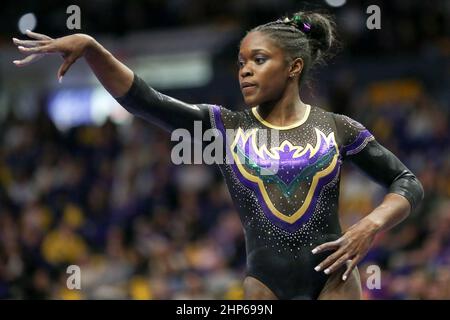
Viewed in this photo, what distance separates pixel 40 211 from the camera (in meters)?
10.2

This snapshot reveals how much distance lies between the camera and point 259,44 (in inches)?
152

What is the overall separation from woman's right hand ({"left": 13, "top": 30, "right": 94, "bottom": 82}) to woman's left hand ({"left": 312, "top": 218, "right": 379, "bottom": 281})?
1312mm

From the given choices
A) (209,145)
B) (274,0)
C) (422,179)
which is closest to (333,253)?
(209,145)

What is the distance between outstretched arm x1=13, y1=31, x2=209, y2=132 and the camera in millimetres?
3508

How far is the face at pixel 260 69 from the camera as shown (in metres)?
3.84

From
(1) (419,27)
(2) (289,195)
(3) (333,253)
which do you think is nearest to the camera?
(3) (333,253)

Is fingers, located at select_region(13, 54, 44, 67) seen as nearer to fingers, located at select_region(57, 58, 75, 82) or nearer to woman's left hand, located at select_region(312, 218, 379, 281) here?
fingers, located at select_region(57, 58, 75, 82)

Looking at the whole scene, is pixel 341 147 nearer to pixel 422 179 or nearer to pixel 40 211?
pixel 422 179

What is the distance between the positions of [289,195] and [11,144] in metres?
9.03

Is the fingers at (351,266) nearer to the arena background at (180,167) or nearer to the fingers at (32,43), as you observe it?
the fingers at (32,43)

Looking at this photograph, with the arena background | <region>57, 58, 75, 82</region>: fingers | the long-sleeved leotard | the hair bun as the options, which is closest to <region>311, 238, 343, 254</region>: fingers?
the long-sleeved leotard

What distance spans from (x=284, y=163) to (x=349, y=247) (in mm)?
527

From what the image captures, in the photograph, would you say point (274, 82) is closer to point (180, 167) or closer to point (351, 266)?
point (351, 266)

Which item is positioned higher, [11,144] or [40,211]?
[11,144]
